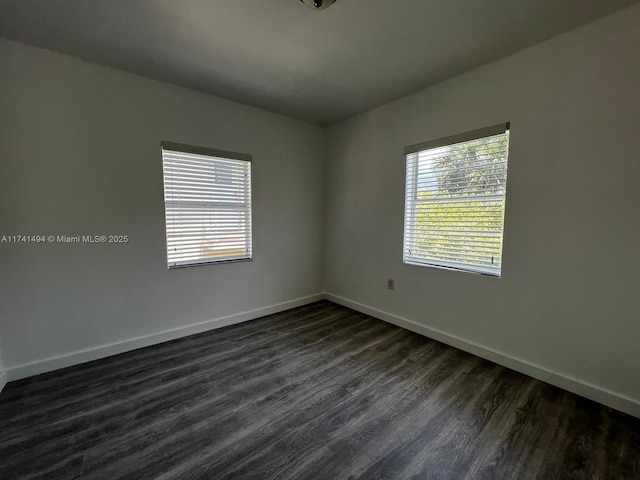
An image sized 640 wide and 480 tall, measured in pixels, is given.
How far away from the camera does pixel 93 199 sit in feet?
7.53

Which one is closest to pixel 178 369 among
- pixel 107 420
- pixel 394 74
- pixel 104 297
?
pixel 107 420

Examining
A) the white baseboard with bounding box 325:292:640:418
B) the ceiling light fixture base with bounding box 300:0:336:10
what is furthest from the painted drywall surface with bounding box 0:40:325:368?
the white baseboard with bounding box 325:292:640:418

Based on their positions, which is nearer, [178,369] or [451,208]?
[178,369]

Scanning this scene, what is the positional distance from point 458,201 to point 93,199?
3.24m

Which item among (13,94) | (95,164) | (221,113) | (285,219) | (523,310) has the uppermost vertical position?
(221,113)

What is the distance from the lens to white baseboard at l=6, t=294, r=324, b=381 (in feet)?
6.94

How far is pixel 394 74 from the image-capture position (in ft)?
7.95

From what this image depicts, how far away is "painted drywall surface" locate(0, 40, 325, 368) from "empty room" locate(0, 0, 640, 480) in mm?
16

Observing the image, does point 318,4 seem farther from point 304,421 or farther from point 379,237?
point 304,421

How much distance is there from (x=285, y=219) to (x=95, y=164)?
196 cm

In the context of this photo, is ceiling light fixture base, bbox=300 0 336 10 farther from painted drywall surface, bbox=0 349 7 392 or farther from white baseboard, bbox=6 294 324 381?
painted drywall surface, bbox=0 349 7 392

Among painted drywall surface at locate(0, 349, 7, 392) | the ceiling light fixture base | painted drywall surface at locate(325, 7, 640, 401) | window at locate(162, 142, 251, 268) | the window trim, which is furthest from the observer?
window at locate(162, 142, 251, 268)

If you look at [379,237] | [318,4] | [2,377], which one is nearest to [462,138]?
[379,237]

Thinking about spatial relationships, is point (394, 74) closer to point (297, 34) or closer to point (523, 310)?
point (297, 34)
